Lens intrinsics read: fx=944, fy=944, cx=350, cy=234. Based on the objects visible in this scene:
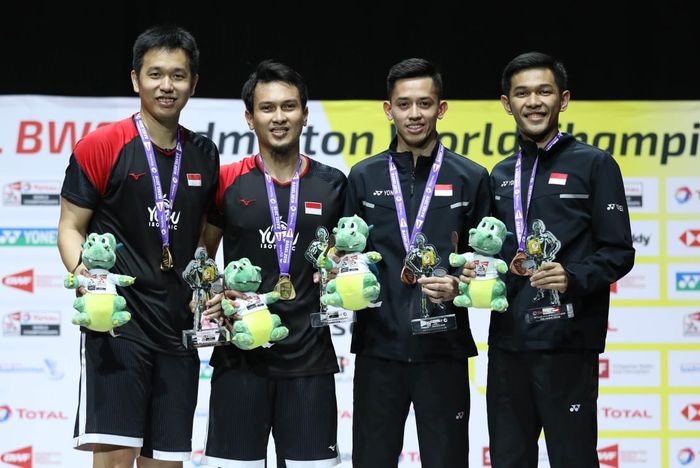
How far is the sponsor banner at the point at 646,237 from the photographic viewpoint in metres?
5.17

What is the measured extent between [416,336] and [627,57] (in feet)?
9.27

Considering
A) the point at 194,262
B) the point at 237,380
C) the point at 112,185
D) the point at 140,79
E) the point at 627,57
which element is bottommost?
the point at 237,380

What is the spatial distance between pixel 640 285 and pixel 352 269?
2.52m

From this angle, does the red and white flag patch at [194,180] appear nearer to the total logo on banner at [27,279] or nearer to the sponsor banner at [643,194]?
the total logo on banner at [27,279]

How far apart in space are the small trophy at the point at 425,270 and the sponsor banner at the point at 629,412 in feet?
7.13

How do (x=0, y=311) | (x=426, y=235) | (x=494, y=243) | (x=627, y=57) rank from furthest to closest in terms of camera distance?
(x=627, y=57) < (x=0, y=311) < (x=426, y=235) < (x=494, y=243)

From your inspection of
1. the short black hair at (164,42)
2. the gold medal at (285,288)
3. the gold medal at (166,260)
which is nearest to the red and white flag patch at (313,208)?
the gold medal at (285,288)

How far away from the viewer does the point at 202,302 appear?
10.7 ft

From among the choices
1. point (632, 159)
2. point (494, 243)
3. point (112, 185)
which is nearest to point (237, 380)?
point (112, 185)

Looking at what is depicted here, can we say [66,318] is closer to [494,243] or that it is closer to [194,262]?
[194,262]

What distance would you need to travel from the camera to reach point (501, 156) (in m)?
5.20

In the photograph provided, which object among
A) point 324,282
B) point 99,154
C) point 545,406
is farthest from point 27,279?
point 545,406

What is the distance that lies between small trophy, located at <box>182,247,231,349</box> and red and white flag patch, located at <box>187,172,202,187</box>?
0.90 feet

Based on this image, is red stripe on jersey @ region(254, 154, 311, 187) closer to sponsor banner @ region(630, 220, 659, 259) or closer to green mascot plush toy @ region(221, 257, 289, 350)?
green mascot plush toy @ region(221, 257, 289, 350)
